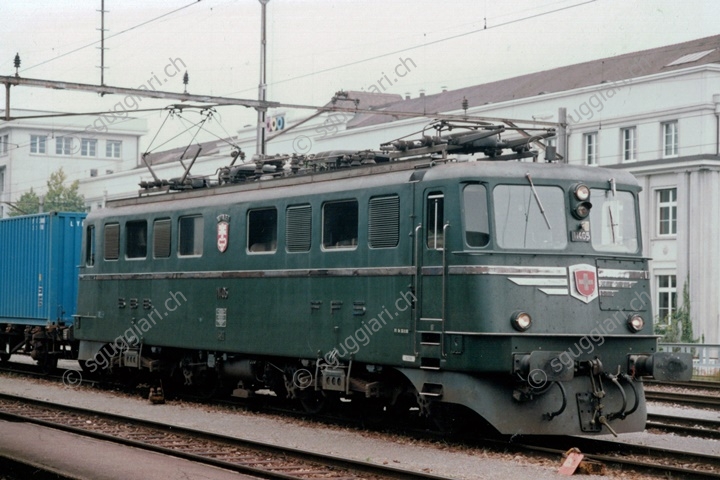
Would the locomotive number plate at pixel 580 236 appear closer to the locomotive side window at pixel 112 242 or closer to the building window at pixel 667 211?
the locomotive side window at pixel 112 242

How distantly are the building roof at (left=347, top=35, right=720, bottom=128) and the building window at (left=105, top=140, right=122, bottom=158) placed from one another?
155 ft

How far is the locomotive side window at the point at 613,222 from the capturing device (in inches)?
569

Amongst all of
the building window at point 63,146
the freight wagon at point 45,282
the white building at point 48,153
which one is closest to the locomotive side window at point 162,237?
the freight wagon at point 45,282

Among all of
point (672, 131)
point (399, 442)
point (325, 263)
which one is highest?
point (672, 131)

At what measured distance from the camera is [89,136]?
323ft

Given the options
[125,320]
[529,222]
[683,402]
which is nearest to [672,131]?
[683,402]

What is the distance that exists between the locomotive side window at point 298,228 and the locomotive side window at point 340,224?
1.09 feet

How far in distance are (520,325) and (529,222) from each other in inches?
51.8

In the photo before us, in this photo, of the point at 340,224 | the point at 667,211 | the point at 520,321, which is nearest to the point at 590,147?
the point at 667,211

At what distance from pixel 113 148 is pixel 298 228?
8731 cm

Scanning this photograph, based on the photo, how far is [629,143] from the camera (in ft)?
152

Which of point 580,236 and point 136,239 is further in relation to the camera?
point 136,239

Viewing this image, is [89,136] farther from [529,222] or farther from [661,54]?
[529,222]

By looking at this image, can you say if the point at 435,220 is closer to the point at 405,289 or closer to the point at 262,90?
the point at 405,289
